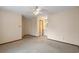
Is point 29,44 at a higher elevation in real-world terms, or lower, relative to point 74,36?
lower

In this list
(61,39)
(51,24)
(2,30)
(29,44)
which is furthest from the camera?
(51,24)

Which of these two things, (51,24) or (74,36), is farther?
(51,24)

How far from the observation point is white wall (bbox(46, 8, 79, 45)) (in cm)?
377

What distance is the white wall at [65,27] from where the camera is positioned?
12.4 ft

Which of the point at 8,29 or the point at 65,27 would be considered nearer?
the point at 8,29

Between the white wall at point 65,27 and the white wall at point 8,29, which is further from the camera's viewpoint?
the white wall at point 65,27

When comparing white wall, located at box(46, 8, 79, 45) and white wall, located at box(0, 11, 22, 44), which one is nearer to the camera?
white wall, located at box(0, 11, 22, 44)

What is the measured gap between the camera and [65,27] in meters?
4.26
